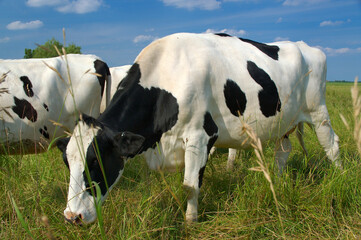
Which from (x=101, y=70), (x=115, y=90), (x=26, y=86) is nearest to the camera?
(x=26, y=86)

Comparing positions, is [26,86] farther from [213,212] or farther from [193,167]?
[213,212]

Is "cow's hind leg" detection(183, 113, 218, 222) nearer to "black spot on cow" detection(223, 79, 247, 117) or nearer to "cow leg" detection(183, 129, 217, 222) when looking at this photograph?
"cow leg" detection(183, 129, 217, 222)

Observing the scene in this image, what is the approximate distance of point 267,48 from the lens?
4348mm

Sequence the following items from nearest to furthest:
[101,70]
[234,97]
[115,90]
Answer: [234,97] → [101,70] → [115,90]

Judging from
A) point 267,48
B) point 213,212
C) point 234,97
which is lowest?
point 213,212

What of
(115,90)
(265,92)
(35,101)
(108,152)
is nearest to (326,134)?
(265,92)

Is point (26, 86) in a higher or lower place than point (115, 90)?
higher

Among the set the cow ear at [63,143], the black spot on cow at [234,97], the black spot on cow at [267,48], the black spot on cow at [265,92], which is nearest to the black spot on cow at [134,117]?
the cow ear at [63,143]

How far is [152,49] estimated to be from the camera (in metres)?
3.48

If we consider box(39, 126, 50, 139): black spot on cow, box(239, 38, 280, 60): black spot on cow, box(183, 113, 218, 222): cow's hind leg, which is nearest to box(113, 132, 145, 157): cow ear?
box(183, 113, 218, 222): cow's hind leg

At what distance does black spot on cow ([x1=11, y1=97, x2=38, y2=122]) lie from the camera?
426 centimetres

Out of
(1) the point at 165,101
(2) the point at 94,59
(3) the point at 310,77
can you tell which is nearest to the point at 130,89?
(1) the point at 165,101

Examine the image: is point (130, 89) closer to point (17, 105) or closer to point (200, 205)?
point (200, 205)

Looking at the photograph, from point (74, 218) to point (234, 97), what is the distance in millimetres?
2130
